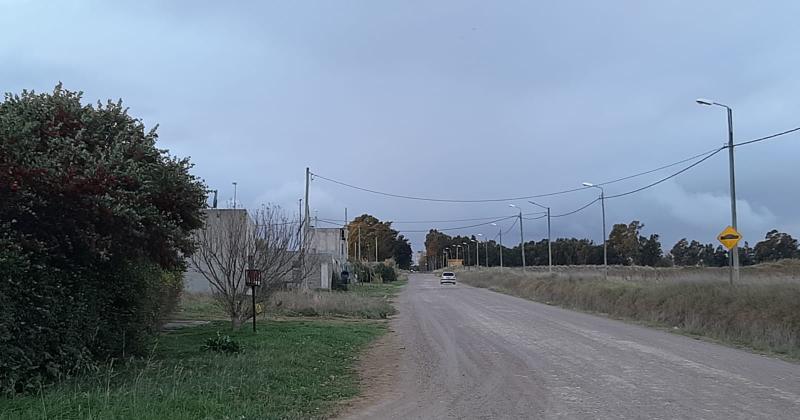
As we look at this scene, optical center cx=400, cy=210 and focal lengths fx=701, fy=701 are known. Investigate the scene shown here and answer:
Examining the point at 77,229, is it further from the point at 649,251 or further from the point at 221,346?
the point at 649,251

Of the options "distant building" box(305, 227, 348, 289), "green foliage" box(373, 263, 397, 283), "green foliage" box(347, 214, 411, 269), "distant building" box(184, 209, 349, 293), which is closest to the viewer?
"distant building" box(184, 209, 349, 293)

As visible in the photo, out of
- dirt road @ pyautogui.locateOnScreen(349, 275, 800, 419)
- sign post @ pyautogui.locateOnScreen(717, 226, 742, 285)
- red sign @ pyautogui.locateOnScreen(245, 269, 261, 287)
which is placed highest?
sign post @ pyautogui.locateOnScreen(717, 226, 742, 285)

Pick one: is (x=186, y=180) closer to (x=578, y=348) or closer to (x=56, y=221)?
(x=56, y=221)

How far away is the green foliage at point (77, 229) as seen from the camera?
9.18 meters

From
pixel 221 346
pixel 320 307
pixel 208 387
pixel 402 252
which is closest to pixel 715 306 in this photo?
pixel 320 307

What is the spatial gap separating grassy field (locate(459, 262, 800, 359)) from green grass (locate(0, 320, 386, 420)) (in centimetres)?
1125

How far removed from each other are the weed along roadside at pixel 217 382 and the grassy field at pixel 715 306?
10885mm

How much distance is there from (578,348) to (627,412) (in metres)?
8.02

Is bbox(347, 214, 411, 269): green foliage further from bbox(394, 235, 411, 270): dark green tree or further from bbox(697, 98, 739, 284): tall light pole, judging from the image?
bbox(697, 98, 739, 284): tall light pole

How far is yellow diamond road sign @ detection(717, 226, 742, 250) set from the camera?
2416cm

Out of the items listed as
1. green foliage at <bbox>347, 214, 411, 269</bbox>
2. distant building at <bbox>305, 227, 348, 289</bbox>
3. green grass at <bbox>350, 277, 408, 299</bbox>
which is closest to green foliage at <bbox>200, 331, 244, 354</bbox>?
distant building at <bbox>305, 227, 348, 289</bbox>

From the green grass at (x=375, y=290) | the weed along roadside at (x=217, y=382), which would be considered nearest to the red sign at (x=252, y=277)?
the weed along roadside at (x=217, y=382)

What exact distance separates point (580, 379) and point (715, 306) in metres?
13.2

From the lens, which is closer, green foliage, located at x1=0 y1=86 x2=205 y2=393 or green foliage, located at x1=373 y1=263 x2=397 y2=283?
green foliage, located at x1=0 y1=86 x2=205 y2=393
